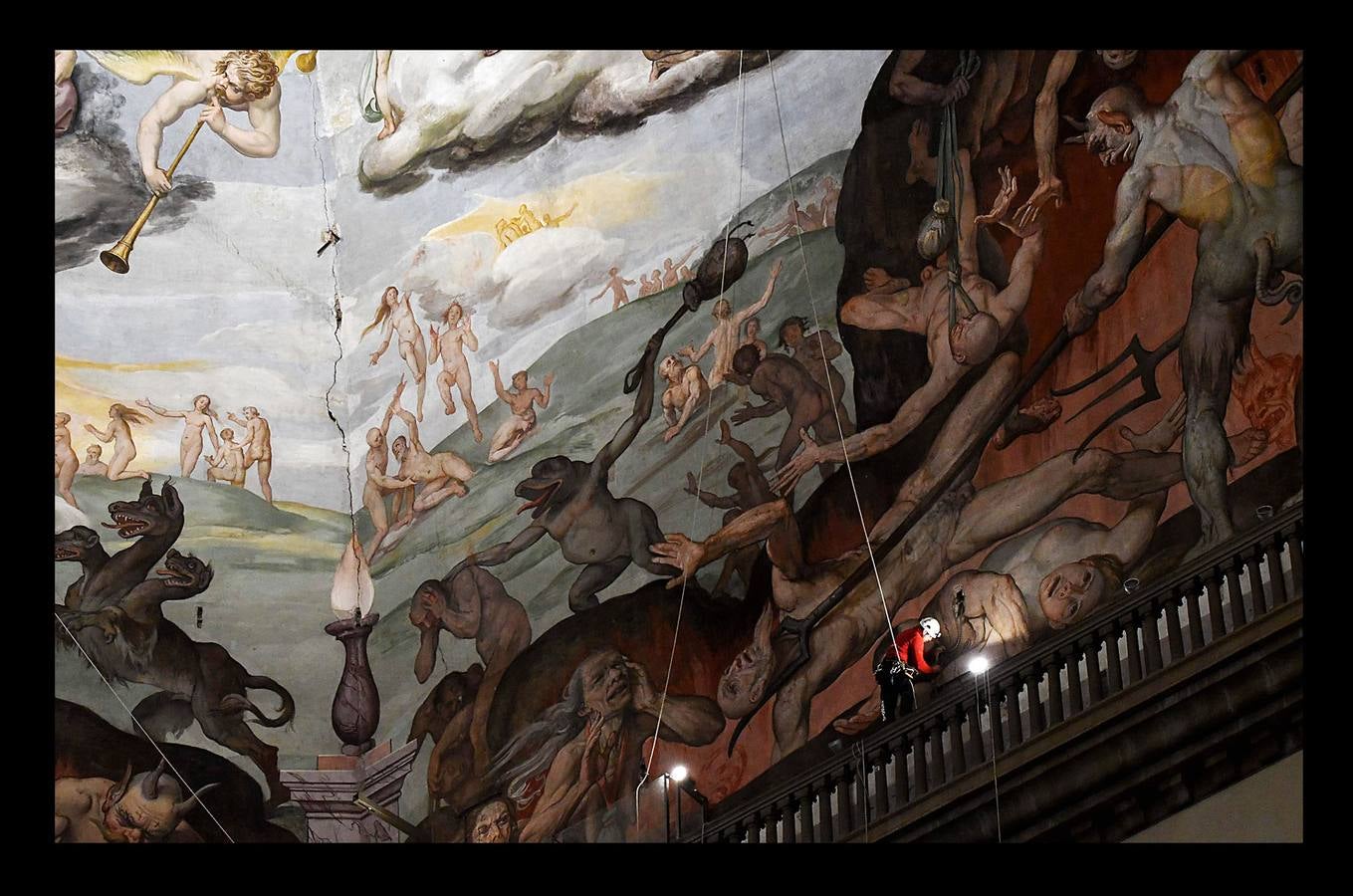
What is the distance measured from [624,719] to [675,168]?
414 centimetres

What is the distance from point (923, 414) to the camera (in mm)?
14969

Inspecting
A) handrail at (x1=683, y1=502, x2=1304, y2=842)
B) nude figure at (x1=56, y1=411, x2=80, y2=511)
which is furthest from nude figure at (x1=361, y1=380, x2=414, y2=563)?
handrail at (x1=683, y1=502, x2=1304, y2=842)

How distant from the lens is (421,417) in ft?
51.5

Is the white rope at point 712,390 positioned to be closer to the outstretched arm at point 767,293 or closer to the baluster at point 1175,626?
the outstretched arm at point 767,293

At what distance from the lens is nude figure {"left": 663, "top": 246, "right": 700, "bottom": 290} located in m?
15.4

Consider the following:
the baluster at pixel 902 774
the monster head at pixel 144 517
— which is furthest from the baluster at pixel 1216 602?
the monster head at pixel 144 517

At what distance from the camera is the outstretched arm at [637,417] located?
50.5 ft

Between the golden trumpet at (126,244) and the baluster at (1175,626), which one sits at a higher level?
the golden trumpet at (126,244)

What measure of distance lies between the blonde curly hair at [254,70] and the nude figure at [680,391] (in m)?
3.62

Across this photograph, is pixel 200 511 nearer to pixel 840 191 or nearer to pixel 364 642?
pixel 364 642

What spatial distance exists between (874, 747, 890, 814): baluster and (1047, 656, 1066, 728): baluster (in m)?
1.15

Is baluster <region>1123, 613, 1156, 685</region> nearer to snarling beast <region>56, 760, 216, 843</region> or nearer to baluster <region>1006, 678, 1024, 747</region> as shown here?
baluster <region>1006, 678, 1024, 747</region>

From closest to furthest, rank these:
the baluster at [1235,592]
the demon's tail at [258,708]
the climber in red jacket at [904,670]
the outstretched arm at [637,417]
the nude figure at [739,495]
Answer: the baluster at [1235,592]
the climber in red jacket at [904,670]
the demon's tail at [258,708]
the nude figure at [739,495]
the outstretched arm at [637,417]

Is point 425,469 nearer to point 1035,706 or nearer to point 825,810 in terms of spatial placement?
point 825,810
